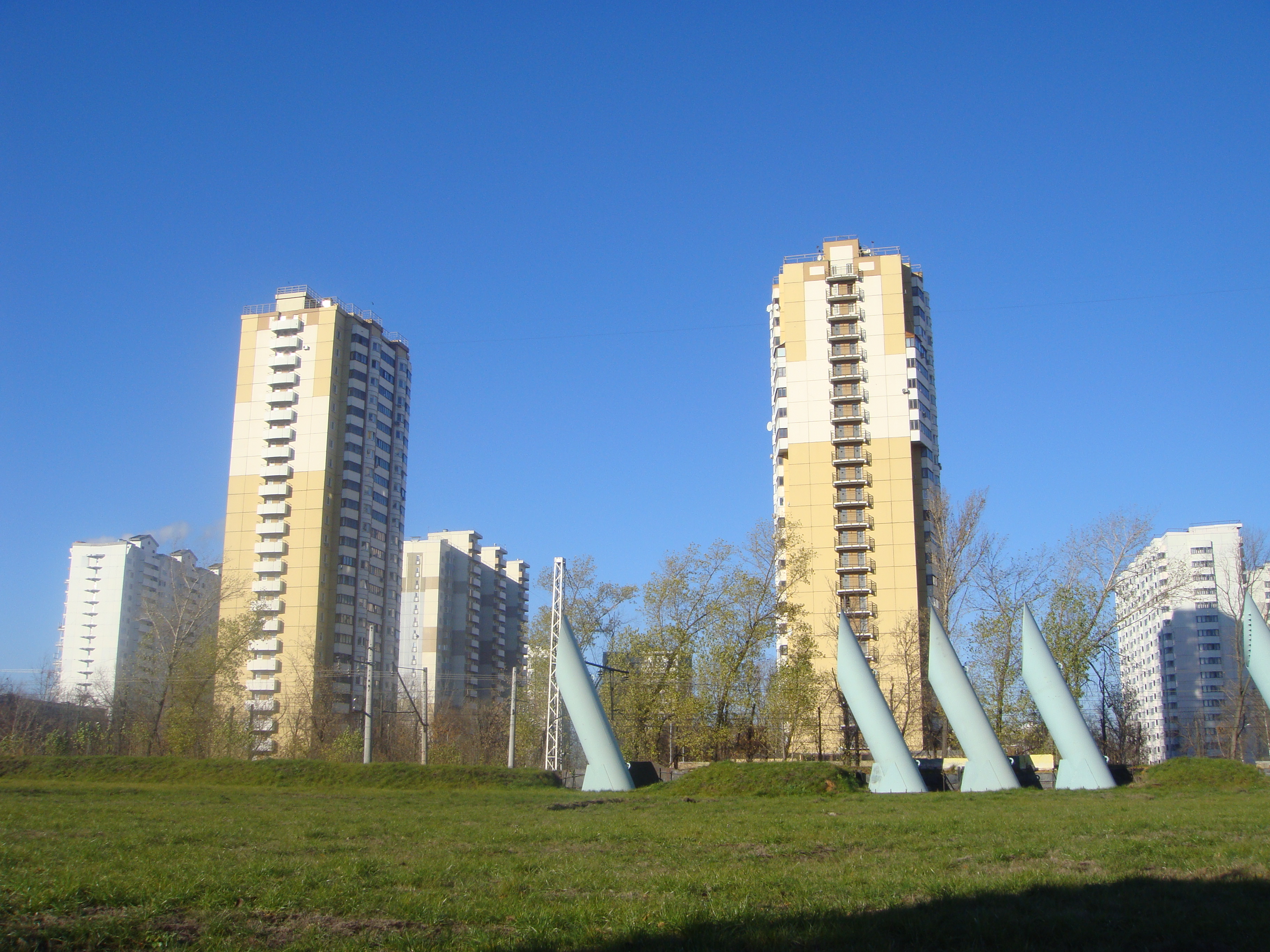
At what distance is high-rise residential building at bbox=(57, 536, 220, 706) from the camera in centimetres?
10669

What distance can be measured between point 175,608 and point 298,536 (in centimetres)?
1693

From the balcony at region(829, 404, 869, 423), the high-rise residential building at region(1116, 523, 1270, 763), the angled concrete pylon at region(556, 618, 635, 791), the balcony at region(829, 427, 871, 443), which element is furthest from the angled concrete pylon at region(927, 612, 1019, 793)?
the high-rise residential building at region(1116, 523, 1270, 763)

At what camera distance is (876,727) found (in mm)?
26344

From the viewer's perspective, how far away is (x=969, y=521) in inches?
1796

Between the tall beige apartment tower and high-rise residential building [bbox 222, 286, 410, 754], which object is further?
high-rise residential building [bbox 222, 286, 410, 754]

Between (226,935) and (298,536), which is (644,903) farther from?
(298,536)

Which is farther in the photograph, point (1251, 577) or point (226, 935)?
point (1251, 577)

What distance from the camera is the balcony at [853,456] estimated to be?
66625 mm

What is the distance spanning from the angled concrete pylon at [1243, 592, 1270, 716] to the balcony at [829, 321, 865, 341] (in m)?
38.7

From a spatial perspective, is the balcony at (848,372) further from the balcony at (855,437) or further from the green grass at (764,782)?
the green grass at (764,782)

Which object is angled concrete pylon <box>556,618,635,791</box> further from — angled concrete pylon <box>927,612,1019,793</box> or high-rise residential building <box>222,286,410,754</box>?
high-rise residential building <box>222,286,410,754</box>

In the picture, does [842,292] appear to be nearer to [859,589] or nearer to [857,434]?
[857,434]

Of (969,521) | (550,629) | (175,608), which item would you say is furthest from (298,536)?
(969,521)

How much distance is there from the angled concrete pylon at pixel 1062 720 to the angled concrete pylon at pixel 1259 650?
6.93m
